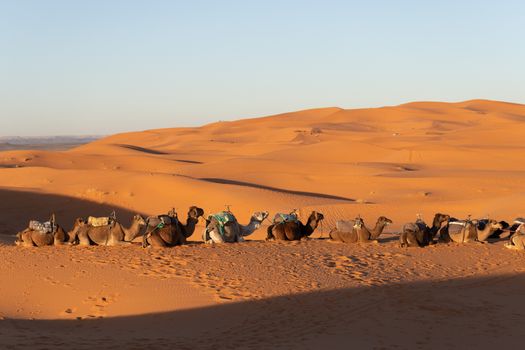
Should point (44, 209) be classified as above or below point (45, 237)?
below

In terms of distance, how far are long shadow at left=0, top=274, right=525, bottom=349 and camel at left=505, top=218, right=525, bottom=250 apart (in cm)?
318

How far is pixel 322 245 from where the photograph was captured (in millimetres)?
13234

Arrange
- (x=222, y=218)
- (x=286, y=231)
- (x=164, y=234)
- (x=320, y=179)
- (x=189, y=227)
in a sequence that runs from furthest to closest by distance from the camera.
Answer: (x=320, y=179) → (x=286, y=231) → (x=189, y=227) → (x=222, y=218) → (x=164, y=234)

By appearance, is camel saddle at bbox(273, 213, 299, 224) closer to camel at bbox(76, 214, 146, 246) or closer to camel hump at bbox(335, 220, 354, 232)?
camel hump at bbox(335, 220, 354, 232)

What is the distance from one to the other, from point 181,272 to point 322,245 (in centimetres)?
371

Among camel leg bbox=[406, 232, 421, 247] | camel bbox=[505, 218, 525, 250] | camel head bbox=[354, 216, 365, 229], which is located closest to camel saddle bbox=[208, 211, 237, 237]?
camel head bbox=[354, 216, 365, 229]

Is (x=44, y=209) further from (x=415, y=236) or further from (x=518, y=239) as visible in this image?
(x=518, y=239)

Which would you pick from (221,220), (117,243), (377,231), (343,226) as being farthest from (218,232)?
(377,231)

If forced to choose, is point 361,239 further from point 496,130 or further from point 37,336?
point 496,130

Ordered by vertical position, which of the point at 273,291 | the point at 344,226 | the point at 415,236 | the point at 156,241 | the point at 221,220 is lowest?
the point at 273,291

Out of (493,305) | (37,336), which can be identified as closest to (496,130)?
(493,305)

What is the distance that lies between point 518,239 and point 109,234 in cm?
831

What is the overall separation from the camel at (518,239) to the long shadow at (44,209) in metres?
13.2

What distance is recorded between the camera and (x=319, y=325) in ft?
27.4
